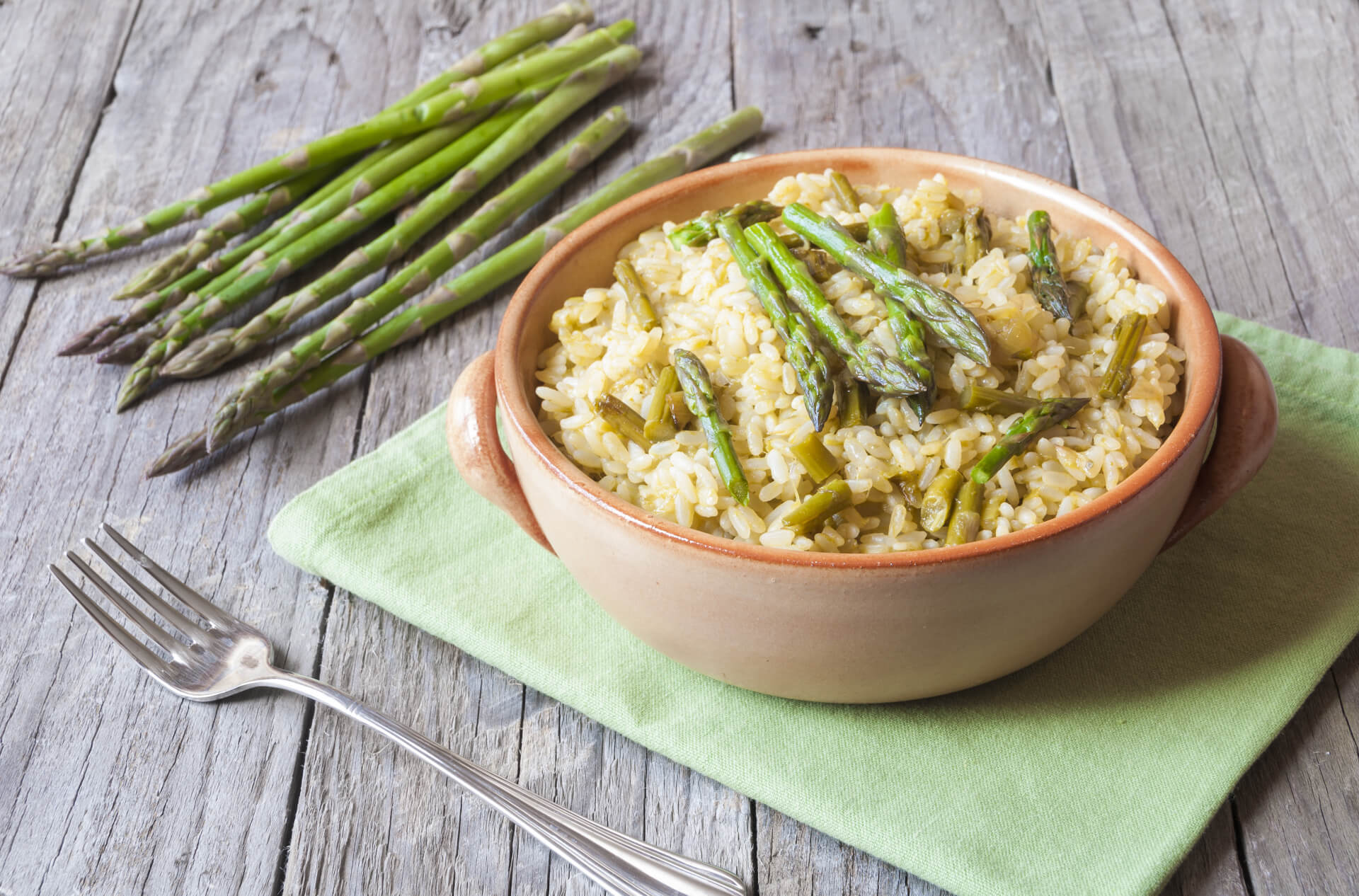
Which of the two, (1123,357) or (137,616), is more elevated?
(1123,357)

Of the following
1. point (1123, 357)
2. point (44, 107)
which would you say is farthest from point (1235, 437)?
point (44, 107)

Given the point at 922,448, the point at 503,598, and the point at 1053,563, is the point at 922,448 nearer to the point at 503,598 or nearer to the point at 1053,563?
the point at 1053,563

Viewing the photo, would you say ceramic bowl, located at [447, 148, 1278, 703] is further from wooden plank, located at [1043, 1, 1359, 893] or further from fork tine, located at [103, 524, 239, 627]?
wooden plank, located at [1043, 1, 1359, 893]

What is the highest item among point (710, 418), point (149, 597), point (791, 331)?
point (791, 331)

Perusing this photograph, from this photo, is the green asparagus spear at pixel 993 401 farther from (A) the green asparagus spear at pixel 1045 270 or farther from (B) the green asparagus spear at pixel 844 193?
(B) the green asparagus spear at pixel 844 193

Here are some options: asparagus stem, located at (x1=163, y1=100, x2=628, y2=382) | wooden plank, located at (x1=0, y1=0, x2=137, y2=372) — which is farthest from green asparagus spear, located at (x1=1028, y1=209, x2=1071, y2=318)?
wooden plank, located at (x1=0, y1=0, x2=137, y2=372)

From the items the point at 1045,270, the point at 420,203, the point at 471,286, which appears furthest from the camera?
the point at 420,203

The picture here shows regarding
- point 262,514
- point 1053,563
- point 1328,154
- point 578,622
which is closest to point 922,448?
point 1053,563

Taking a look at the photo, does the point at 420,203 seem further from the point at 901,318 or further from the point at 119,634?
the point at 901,318
